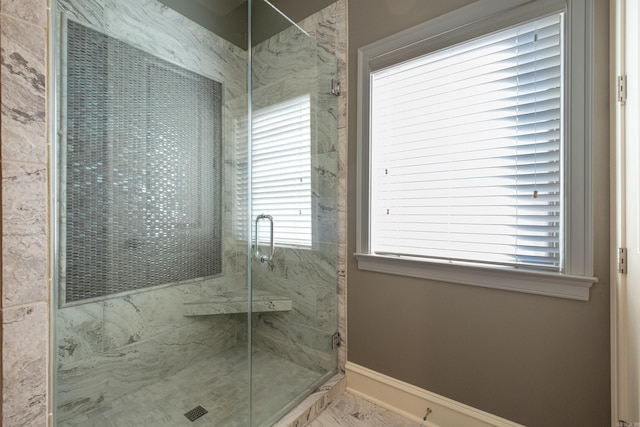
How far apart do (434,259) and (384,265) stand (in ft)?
0.93

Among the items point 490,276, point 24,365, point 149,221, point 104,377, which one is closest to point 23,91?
point 149,221

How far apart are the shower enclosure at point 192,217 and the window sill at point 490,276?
0.52 meters

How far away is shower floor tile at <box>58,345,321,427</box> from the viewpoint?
1.36 meters

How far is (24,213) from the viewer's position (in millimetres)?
865

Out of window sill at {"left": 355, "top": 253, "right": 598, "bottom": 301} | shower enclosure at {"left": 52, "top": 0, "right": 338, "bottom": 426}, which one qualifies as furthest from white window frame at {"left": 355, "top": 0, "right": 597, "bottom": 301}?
shower enclosure at {"left": 52, "top": 0, "right": 338, "bottom": 426}

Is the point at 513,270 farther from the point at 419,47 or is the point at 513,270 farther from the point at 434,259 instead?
the point at 419,47

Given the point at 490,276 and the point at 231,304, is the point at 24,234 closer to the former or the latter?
the point at 231,304

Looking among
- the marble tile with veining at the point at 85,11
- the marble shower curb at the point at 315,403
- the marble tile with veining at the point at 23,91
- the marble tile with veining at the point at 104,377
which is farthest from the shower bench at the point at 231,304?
the marble tile with veining at the point at 85,11

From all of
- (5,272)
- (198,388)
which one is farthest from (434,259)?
(5,272)

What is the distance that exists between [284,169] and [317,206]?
323mm

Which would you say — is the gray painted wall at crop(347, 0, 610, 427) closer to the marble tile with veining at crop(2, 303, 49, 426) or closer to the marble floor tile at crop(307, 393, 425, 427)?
the marble floor tile at crop(307, 393, 425, 427)

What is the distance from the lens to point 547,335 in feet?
3.88

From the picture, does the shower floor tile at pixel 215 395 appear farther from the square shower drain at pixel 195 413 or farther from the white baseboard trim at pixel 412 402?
the white baseboard trim at pixel 412 402

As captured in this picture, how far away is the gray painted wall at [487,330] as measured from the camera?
1.08 meters
